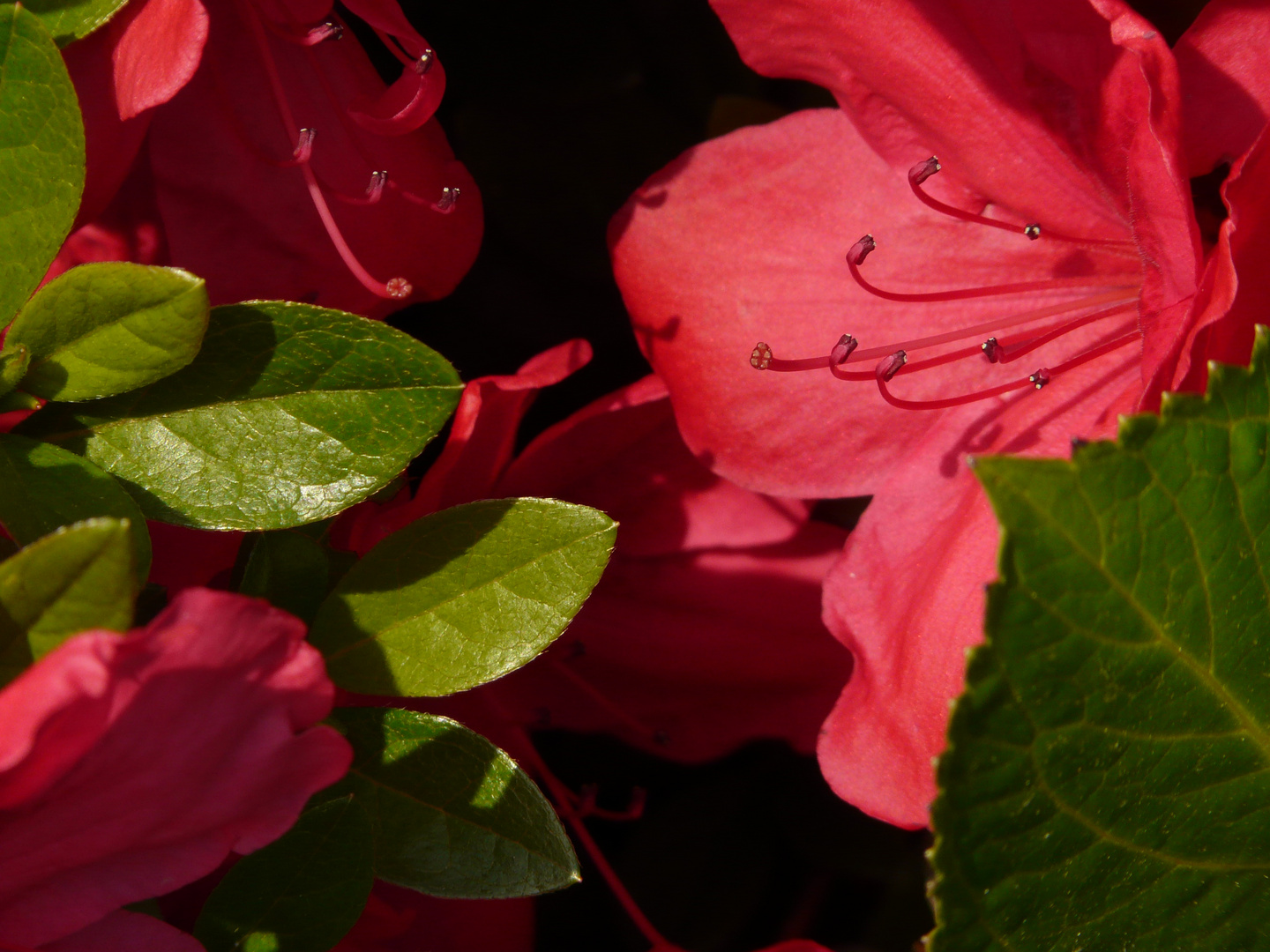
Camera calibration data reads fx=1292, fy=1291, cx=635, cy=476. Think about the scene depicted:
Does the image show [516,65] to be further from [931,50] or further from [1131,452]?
[1131,452]

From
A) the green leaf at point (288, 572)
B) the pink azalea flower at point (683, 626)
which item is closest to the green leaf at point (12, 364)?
the green leaf at point (288, 572)

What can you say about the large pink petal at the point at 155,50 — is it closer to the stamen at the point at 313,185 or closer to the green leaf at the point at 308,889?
the stamen at the point at 313,185

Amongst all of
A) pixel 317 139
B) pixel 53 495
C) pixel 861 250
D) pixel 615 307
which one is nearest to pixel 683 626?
pixel 615 307

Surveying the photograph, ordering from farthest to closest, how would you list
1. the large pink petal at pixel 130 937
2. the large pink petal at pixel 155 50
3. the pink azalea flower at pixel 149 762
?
the large pink petal at pixel 155 50 → the large pink petal at pixel 130 937 → the pink azalea flower at pixel 149 762

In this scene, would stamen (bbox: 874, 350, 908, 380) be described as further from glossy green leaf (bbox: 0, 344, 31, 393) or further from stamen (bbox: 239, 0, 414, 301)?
glossy green leaf (bbox: 0, 344, 31, 393)

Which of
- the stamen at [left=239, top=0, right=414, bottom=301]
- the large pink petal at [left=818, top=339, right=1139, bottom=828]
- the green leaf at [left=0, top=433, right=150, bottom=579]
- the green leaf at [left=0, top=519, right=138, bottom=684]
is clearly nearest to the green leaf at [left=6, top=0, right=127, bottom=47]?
the stamen at [left=239, top=0, right=414, bottom=301]

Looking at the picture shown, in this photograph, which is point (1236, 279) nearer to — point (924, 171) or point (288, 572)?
point (924, 171)
